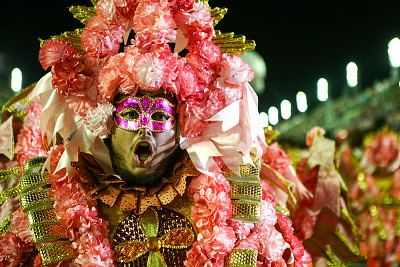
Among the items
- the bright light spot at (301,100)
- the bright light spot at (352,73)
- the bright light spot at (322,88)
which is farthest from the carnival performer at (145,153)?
the bright light spot at (301,100)

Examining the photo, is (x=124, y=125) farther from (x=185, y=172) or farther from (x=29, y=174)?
(x=29, y=174)

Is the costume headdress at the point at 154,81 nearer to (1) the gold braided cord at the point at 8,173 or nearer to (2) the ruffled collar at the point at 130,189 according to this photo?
(2) the ruffled collar at the point at 130,189

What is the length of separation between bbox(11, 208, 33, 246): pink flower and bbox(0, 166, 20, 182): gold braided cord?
484mm

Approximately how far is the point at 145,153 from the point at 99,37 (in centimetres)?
62

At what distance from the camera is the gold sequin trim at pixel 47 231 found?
8.29ft

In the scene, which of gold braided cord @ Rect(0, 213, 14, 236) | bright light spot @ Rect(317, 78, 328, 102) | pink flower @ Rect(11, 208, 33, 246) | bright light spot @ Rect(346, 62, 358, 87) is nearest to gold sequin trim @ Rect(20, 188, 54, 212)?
pink flower @ Rect(11, 208, 33, 246)

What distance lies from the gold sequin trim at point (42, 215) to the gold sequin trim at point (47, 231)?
0.02m

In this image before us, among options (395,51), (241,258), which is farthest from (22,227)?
(395,51)

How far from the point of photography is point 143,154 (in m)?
2.51

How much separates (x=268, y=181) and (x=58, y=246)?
148cm

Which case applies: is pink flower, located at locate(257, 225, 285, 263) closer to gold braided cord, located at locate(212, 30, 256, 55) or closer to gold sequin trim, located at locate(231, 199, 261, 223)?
gold sequin trim, located at locate(231, 199, 261, 223)

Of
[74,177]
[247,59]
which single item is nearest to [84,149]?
→ [74,177]

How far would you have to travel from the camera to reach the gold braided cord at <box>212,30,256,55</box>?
275cm

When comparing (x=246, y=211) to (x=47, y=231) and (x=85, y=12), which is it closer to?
(x=47, y=231)
